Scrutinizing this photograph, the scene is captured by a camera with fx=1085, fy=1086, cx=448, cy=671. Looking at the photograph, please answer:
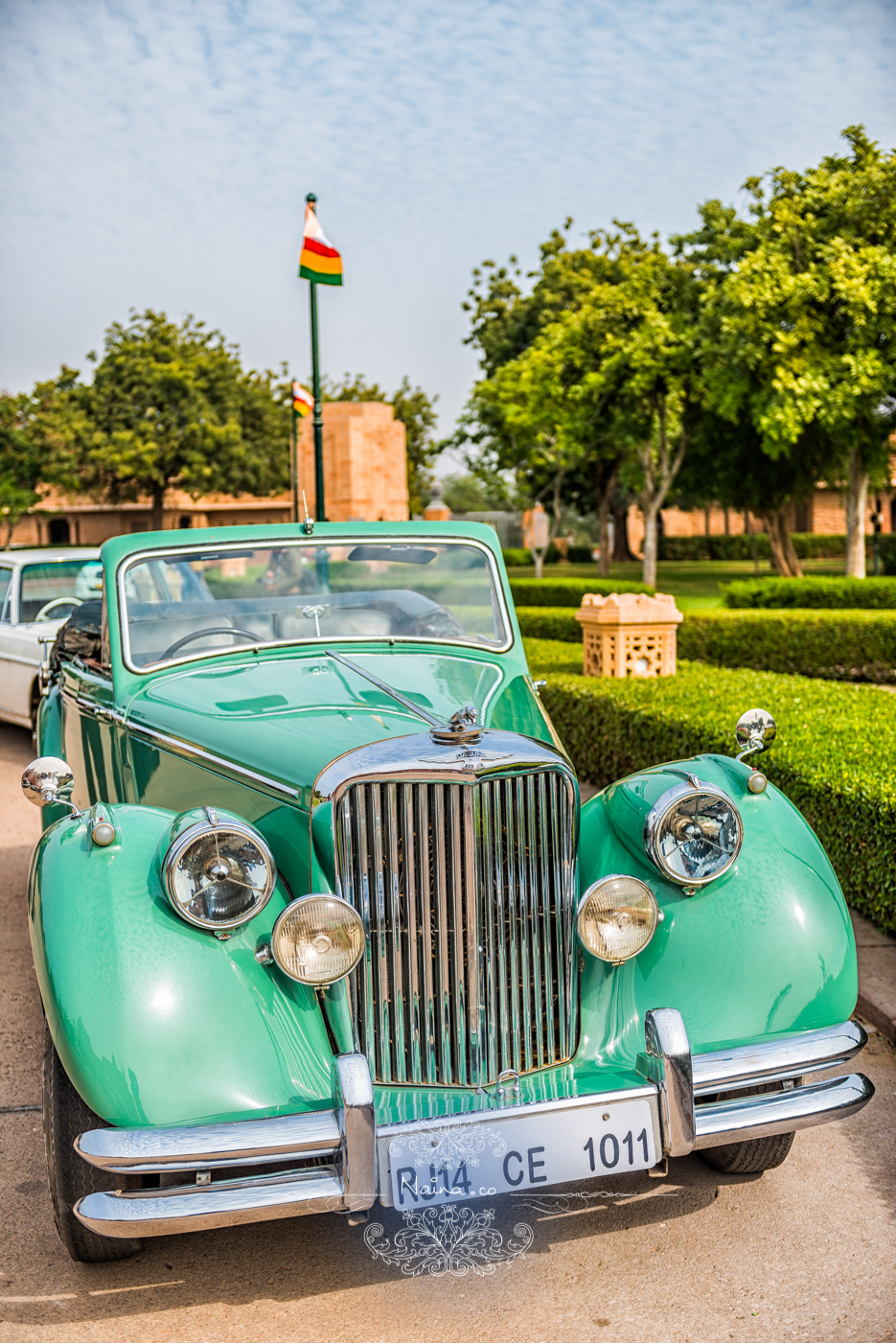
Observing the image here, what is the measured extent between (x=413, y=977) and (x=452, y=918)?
6.7 inches

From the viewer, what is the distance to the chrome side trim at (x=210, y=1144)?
7.25 ft

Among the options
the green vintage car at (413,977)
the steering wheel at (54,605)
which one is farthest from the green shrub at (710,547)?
the green vintage car at (413,977)

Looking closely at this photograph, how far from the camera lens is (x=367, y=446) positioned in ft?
101

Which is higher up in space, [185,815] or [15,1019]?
[185,815]

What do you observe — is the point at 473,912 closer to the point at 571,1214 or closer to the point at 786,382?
the point at 571,1214

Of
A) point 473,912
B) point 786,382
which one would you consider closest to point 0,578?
point 473,912

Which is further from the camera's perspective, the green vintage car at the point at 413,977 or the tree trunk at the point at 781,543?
the tree trunk at the point at 781,543

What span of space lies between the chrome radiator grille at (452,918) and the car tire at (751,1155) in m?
0.72

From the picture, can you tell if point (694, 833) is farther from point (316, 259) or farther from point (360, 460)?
point (360, 460)

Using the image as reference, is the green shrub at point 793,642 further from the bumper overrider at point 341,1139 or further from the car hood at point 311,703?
the bumper overrider at point 341,1139

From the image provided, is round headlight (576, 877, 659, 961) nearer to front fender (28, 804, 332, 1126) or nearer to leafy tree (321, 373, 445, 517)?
front fender (28, 804, 332, 1126)

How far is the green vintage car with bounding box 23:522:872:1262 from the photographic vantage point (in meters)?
2.33

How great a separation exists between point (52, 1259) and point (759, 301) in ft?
60.7

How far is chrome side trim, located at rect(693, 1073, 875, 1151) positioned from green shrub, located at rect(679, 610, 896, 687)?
10837mm
